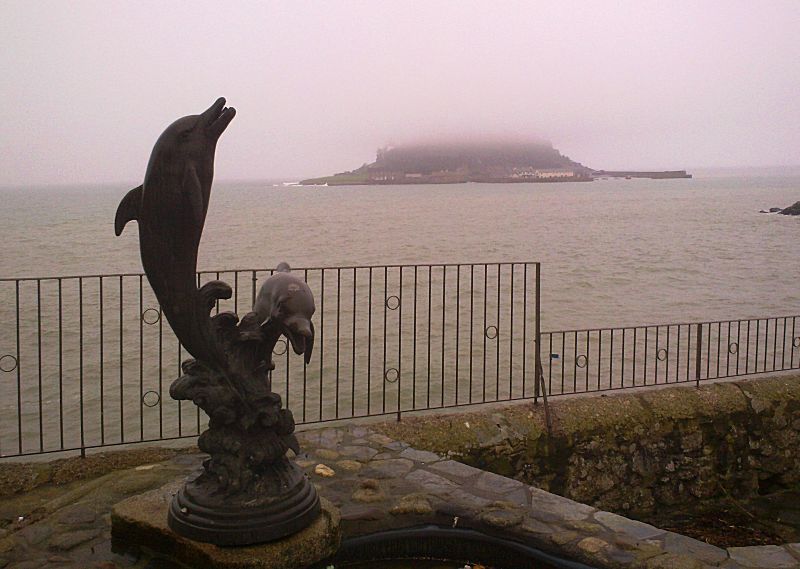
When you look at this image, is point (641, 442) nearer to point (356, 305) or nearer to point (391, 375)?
point (391, 375)

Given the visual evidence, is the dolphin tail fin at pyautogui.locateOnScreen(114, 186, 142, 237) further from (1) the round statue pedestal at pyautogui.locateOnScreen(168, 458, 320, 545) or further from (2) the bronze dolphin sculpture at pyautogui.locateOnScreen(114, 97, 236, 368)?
(1) the round statue pedestal at pyautogui.locateOnScreen(168, 458, 320, 545)

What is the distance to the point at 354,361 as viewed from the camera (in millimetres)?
7609

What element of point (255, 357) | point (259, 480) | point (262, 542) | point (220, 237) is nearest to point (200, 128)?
point (255, 357)

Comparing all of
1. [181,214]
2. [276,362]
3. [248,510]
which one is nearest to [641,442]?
[248,510]

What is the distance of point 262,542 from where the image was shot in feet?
12.9

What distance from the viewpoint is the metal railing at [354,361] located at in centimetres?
721

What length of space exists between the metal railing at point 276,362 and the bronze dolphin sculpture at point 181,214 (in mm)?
1640

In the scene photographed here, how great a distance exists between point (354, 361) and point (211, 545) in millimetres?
3792

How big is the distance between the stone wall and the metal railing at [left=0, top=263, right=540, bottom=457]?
0.56m

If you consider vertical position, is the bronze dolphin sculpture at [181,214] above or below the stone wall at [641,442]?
above

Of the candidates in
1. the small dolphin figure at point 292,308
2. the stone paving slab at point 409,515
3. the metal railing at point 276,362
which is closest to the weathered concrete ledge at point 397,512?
the stone paving slab at point 409,515

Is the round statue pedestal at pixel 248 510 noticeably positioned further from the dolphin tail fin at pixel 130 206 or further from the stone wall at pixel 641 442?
the stone wall at pixel 641 442

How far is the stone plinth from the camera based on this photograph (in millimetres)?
3836

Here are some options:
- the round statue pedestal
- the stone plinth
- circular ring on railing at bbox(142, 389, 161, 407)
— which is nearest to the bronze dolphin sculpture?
the round statue pedestal
